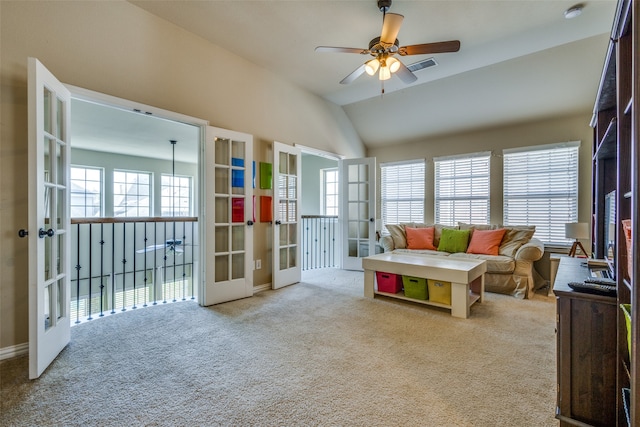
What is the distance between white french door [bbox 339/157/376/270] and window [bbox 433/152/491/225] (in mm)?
1279

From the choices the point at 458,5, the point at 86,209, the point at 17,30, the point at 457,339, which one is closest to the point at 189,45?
the point at 17,30

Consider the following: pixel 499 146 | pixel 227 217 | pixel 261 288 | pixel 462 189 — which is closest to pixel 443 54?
pixel 499 146

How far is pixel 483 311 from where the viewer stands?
309cm

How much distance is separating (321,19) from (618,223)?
2.79 m

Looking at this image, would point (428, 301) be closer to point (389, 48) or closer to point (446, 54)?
point (389, 48)

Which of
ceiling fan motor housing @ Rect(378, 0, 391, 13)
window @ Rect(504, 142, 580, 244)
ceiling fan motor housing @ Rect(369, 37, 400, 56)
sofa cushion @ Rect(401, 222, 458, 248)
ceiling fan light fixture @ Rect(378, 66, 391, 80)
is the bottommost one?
sofa cushion @ Rect(401, 222, 458, 248)

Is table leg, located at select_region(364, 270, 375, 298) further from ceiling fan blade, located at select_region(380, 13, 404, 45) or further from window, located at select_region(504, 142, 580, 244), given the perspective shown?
window, located at select_region(504, 142, 580, 244)

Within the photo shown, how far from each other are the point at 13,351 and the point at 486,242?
521 cm

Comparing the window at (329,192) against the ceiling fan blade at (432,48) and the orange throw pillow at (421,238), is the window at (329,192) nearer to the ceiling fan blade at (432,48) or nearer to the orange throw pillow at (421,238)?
the orange throw pillow at (421,238)

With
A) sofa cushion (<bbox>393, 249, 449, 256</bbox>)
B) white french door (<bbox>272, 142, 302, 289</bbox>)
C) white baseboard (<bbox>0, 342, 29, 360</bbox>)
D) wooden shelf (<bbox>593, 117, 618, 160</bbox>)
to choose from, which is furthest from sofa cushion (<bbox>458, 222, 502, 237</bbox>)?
white baseboard (<bbox>0, 342, 29, 360</bbox>)

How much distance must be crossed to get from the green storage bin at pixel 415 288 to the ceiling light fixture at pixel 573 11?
2.88 meters

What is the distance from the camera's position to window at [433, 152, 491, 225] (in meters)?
4.89

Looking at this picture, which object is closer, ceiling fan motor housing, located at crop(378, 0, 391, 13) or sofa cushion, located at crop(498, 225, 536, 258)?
ceiling fan motor housing, located at crop(378, 0, 391, 13)

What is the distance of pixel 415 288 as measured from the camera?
3.24 meters
